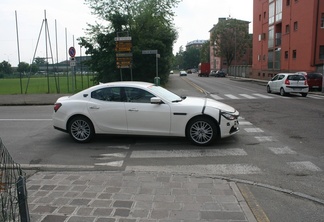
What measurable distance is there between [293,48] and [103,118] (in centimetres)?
3613

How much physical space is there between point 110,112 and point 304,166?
437 cm

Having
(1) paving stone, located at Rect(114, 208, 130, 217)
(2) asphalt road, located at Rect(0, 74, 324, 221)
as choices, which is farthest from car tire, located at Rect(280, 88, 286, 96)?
(1) paving stone, located at Rect(114, 208, 130, 217)

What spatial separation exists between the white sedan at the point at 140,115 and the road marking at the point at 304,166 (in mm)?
1809

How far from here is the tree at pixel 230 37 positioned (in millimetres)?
76125

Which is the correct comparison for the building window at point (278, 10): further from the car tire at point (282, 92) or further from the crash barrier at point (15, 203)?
the crash barrier at point (15, 203)

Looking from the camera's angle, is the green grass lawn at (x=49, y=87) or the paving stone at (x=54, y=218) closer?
the paving stone at (x=54, y=218)

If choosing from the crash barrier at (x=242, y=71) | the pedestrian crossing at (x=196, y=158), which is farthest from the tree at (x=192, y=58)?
the pedestrian crossing at (x=196, y=158)

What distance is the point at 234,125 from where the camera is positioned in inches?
302

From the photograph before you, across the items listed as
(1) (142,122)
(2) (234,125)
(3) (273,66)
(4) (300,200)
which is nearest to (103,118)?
(1) (142,122)

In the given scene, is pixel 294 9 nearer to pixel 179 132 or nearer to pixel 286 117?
pixel 286 117

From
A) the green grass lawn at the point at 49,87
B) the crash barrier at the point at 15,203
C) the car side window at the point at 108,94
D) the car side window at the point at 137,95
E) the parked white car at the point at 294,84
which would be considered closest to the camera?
the crash barrier at the point at 15,203

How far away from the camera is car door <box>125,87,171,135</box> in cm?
756

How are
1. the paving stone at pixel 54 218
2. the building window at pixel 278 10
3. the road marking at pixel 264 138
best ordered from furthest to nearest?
the building window at pixel 278 10 → the road marking at pixel 264 138 → the paving stone at pixel 54 218

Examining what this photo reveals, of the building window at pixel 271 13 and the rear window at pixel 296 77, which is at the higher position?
the building window at pixel 271 13
